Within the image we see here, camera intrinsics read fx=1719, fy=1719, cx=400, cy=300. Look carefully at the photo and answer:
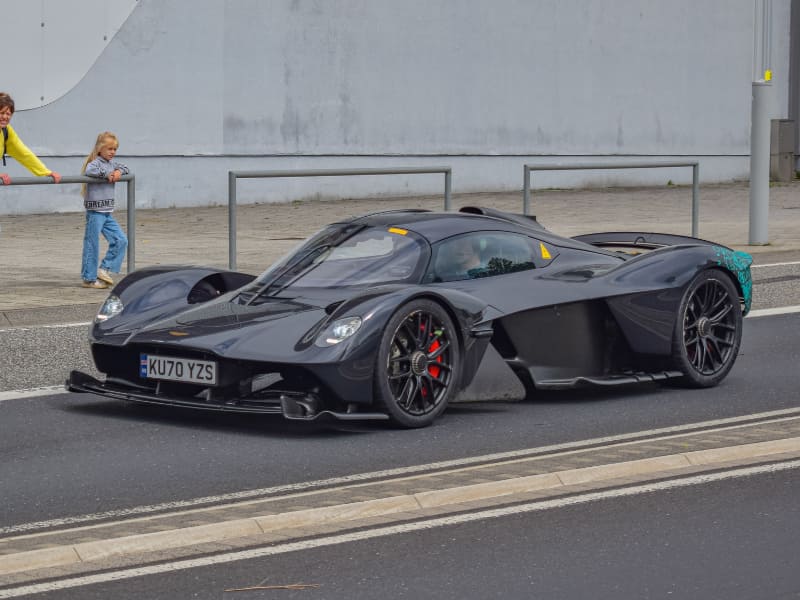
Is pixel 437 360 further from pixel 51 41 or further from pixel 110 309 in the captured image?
pixel 51 41

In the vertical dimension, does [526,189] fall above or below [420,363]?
above

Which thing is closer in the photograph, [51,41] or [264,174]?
[264,174]

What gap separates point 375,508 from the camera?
6926mm

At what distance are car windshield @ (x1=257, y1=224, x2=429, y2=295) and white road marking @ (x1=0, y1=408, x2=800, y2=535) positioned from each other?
57.0 inches

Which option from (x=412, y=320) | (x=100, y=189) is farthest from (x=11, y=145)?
(x=412, y=320)

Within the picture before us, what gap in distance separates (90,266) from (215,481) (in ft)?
26.4

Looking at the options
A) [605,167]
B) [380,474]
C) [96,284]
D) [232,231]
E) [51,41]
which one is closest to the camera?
[380,474]

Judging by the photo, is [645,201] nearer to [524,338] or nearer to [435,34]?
[435,34]

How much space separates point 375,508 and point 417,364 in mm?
2008

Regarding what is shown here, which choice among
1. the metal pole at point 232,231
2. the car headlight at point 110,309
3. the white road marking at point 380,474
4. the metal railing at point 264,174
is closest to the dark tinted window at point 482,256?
the white road marking at point 380,474

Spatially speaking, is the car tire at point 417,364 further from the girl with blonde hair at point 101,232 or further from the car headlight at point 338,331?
the girl with blonde hair at point 101,232

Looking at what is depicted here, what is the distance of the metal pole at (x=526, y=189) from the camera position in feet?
58.6

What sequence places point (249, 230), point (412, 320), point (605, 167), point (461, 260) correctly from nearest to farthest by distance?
point (412, 320) < point (461, 260) < point (249, 230) < point (605, 167)

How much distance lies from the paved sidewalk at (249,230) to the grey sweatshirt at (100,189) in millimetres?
750
